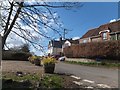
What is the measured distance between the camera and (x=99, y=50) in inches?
→ 1404

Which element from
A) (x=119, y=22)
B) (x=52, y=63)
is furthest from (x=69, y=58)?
(x=52, y=63)

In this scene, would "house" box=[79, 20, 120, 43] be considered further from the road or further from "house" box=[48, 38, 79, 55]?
the road

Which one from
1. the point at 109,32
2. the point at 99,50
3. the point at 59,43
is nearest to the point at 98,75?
the point at 59,43

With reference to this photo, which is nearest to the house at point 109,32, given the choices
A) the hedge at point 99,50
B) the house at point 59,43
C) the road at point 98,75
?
the house at point 59,43

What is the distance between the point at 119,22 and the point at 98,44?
11919 mm

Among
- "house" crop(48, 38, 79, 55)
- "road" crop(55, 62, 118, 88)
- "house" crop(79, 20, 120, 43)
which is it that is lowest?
"road" crop(55, 62, 118, 88)

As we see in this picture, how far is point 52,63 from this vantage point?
1614 centimetres

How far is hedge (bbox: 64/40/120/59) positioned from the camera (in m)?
33.1

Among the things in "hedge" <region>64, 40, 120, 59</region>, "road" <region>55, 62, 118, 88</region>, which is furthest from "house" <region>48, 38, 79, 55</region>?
"hedge" <region>64, 40, 120, 59</region>

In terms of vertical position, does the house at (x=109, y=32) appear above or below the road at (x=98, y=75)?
above

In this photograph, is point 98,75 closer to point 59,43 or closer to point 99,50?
point 59,43

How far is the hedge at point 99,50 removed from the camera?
33.1 m

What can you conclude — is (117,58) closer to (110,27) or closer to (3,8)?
(110,27)

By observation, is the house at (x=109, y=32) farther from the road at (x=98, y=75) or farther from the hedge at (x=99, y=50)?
the road at (x=98, y=75)
